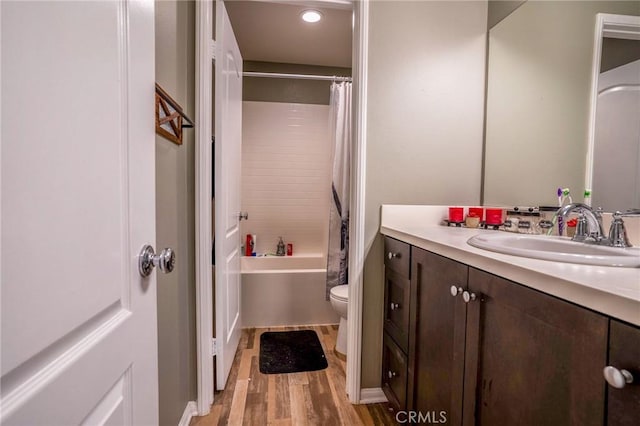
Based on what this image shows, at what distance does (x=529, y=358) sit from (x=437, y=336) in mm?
405

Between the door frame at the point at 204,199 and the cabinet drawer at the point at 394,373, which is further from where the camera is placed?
the door frame at the point at 204,199

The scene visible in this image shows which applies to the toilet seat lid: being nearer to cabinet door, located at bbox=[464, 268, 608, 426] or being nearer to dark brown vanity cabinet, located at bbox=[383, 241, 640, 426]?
dark brown vanity cabinet, located at bbox=[383, 241, 640, 426]

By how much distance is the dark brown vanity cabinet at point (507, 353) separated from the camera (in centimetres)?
52

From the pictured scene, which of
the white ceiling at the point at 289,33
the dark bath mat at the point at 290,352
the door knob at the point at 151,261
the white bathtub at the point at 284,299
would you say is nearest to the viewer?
the door knob at the point at 151,261

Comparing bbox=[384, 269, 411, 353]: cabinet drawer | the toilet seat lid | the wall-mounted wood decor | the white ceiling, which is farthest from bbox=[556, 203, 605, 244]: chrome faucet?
the white ceiling

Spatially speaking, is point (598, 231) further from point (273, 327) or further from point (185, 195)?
point (273, 327)

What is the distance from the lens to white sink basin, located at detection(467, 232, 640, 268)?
70 cm

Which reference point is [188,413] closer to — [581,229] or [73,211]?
[73,211]

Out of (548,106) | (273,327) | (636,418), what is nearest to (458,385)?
(636,418)

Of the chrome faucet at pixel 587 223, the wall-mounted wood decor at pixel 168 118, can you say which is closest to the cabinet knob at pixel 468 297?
the chrome faucet at pixel 587 223

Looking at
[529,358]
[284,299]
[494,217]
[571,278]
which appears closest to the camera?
[571,278]

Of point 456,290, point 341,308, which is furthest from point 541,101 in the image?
point 341,308

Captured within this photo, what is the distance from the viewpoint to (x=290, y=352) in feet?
7.07

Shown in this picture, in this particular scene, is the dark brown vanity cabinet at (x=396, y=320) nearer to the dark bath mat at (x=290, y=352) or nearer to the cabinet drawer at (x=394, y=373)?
the cabinet drawer at (x=394, y=373)
